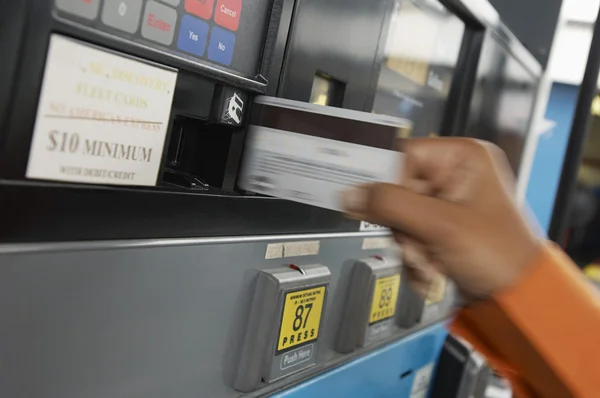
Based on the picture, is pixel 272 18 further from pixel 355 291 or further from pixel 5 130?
pixel 355 291

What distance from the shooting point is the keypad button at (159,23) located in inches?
21.1

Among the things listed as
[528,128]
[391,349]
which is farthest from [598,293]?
[528,128]

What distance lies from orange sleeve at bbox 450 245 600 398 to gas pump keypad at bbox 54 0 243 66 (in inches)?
13.7

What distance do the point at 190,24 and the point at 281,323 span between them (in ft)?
1.27

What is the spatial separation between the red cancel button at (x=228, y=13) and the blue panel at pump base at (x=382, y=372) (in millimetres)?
474

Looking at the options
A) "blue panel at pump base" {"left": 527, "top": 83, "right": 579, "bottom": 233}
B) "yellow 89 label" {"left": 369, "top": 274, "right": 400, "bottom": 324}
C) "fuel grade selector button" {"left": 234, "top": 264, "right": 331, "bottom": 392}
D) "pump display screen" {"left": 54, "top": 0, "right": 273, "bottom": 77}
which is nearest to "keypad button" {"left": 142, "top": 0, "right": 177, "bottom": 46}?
"pump display screen" {"left": 54, "top": 0, "right": 273, "bottom": 77}

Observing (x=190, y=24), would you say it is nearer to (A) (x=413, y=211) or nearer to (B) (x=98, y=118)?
(B) (x=98, y=118)

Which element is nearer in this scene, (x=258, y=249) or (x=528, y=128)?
(x=258, y=249)

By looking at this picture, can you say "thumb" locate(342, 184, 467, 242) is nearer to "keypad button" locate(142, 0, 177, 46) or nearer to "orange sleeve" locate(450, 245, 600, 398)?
"orange sleeve" locate(450, 245, 600, 398)

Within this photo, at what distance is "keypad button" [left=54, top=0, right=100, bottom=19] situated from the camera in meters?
0.47

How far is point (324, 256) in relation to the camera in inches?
36.0

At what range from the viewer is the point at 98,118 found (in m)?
0.51

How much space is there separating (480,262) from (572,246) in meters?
2.29

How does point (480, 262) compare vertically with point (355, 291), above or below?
above
